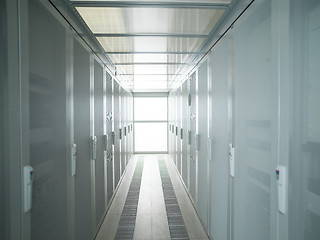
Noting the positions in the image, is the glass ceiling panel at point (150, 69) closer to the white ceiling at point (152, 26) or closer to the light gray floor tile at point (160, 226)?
the white ceiling at point (152, 26)

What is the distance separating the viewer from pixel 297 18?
0.90 metres

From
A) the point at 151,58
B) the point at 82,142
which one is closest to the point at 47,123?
the point at 82,142

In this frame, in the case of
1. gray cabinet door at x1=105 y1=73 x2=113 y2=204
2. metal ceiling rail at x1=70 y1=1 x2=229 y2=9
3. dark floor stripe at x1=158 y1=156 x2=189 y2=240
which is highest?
metal ceiling rail at x1=70 y1=1 x2=229 y2=9

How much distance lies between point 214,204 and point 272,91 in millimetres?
1486

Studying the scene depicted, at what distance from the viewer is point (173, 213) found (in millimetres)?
2957

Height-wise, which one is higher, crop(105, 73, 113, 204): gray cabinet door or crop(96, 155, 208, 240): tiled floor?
crop(105, 73, 113, 204): gray cabinet door

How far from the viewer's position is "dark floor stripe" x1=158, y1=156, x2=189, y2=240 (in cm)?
244

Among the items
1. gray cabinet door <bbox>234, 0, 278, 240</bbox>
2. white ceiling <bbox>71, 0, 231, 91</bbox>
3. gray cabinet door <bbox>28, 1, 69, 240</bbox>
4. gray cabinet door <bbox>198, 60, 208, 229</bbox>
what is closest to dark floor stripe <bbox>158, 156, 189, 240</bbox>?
gray cabinet door <bbox>198, 60, 208, 229</bbox>

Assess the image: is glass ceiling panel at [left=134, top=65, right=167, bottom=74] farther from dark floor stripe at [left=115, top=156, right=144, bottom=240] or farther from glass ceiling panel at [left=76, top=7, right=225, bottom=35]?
dark floor stripe at [left=115, top=156, right=144, bottom=240]

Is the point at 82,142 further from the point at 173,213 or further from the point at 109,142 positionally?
the point at 173,213

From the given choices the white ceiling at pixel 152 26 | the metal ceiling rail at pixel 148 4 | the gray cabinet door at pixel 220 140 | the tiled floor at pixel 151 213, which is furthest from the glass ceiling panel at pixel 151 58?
the tiled floor at pixel 151 213

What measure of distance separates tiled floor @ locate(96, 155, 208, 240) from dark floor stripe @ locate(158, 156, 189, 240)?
5 centimetres

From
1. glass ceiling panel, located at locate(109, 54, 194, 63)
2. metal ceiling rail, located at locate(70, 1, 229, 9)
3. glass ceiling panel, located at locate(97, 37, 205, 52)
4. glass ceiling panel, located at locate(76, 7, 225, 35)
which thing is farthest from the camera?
glass ceiling panel, located at locate(109, 54, 194, 63)

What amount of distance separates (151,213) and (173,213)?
33cm
